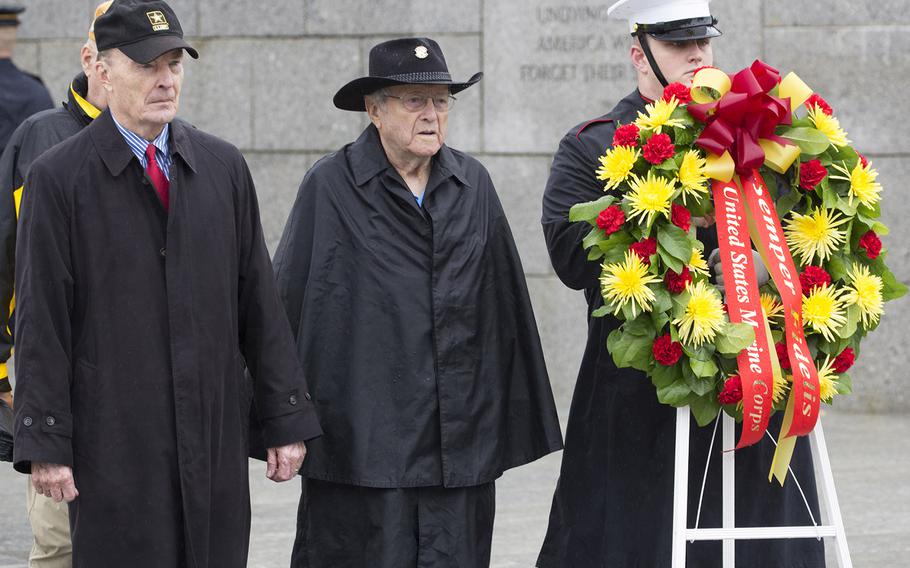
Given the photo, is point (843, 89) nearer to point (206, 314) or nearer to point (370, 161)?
point (370, 161)

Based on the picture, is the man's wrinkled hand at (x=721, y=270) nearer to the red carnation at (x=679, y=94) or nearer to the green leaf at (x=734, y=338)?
the green leaf at (x=734, y=338)

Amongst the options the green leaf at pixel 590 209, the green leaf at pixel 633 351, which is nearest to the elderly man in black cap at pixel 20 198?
the green leaf at pixel 590 209

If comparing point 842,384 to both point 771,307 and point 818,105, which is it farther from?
point 818,105

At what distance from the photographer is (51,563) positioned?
4.75m

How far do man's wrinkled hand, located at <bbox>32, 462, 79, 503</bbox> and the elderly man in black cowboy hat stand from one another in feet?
3.45

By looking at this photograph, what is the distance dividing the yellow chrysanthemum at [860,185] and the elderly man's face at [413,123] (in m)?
1.26

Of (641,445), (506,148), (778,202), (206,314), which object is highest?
(506,148)

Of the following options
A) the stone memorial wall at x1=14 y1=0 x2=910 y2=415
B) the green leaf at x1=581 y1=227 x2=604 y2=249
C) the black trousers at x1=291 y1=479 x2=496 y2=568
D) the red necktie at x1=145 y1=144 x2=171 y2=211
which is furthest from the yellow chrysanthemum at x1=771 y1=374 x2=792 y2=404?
the stone memorial wall at x1=14 y1=0 x2=910 y2=415

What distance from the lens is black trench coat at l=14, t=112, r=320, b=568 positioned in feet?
12.8

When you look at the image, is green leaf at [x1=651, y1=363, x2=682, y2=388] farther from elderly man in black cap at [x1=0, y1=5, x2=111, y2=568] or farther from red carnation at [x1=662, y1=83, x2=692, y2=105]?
elderly man in black cap at [x1=0, y1=5, x2=111, y2=568]

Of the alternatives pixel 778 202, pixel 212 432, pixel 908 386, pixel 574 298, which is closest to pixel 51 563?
pixel 212 432

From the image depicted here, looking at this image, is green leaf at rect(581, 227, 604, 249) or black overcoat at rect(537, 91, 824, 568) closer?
green leaf at rect(581, 227, 604, 249)

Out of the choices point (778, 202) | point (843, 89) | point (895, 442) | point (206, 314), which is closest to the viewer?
point (206, 314)

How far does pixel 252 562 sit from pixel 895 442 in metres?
3.88
